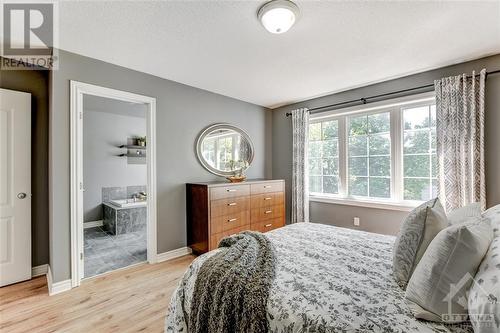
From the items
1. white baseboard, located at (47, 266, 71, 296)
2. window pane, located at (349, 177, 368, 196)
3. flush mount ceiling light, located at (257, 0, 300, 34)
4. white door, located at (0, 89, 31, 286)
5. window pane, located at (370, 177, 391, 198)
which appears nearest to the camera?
flush mount ceiling light, located at (257, 0, 300, 34)

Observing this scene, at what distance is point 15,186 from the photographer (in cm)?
248

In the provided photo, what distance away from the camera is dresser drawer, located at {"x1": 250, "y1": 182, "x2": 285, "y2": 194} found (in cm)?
354

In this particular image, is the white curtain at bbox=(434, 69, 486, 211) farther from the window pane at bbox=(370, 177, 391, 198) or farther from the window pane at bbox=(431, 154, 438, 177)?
the window pane at bbox=(370, 177, 391, 198)

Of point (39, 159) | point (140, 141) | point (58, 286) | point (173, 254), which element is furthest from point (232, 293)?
point (140, 141)

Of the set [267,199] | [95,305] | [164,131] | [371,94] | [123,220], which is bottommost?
[95,305]

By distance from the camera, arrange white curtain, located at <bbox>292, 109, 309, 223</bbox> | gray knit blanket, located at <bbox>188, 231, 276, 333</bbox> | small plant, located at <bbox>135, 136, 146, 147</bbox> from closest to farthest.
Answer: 1. gray knit blanket, located at <bbox>188, 231, 276, 333</bbox>
2. white curtain, located at <bbox>292, 109, 309, 223</bbox>
3. small plant, located at <bbox>135, 136, 146, 147</bbox>

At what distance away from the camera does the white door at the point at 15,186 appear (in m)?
2.42

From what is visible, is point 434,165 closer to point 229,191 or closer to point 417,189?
point 417,189

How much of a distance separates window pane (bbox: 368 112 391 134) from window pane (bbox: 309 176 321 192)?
1163mm

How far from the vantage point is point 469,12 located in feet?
5.94

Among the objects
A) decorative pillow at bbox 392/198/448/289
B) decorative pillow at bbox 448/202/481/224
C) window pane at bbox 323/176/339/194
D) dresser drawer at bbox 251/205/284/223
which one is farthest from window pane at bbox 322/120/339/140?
decorative pillow at bbox 392/198/448/289

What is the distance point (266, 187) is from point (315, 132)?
1371 millimetres

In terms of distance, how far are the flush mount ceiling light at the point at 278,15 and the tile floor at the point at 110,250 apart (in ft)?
10.3

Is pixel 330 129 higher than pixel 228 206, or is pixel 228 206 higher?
pixel 330 129
